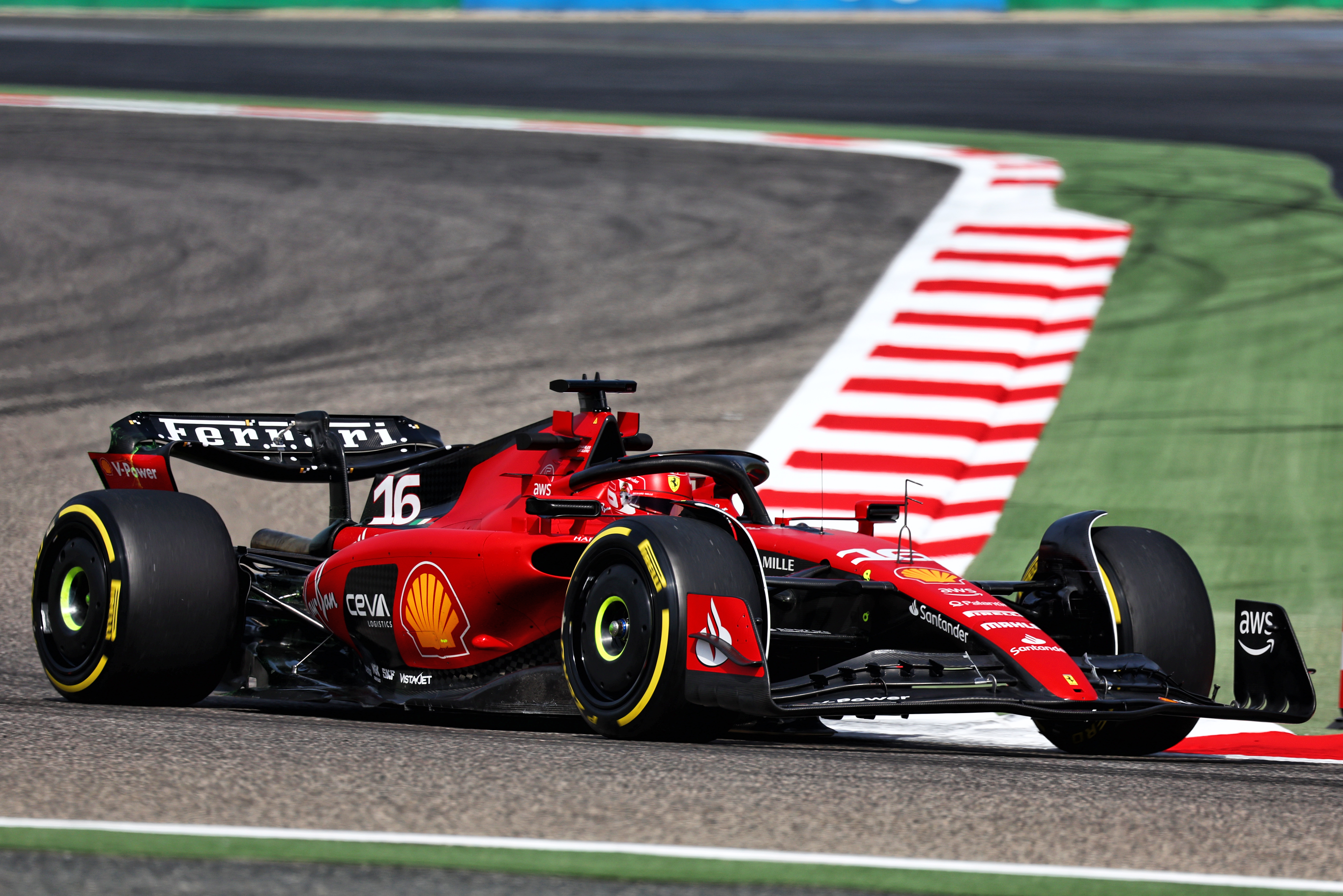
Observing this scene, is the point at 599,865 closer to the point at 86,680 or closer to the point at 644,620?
the point at 644,620

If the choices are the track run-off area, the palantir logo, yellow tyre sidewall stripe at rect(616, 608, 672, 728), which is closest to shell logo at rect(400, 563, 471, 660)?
the track run-off area

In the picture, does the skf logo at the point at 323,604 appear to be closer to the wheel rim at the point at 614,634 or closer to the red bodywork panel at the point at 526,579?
the red bodywork panel at the point at 526,579

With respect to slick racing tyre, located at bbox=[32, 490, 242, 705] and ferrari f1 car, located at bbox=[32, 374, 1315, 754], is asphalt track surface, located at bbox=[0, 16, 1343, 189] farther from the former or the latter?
slick racing tyre, located at bbox=[32, 490, 242, 705]

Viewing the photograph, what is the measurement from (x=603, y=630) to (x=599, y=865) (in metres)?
2.24

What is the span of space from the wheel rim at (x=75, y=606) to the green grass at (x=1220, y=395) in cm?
483

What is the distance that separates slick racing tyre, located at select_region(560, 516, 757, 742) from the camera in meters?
6.41

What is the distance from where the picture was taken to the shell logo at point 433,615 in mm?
7559

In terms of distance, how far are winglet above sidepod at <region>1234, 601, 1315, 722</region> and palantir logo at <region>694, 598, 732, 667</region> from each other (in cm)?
205

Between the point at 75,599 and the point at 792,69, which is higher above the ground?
the point at 792,69

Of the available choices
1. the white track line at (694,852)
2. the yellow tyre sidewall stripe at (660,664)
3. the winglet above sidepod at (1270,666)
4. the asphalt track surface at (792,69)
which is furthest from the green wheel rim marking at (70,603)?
the asphalt track surface at (792,69)

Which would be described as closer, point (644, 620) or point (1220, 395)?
point (644, 620)

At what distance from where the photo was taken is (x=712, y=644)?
638 centimetres

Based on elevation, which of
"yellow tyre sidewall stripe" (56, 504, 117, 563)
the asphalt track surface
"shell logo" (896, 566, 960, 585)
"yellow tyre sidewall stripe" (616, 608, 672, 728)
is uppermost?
the asphalt track surface

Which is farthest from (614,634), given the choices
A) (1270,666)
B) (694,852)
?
(1270,666)
